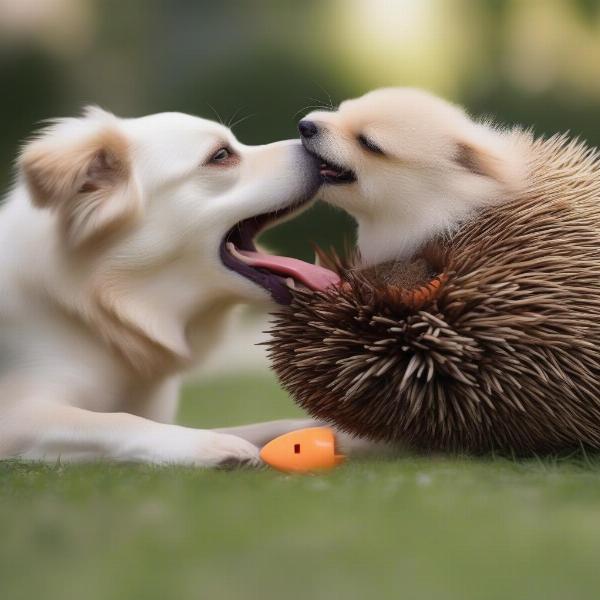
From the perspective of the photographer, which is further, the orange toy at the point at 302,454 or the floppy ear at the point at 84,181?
the floppy ear at the point at 84,181

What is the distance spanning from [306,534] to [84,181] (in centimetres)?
123

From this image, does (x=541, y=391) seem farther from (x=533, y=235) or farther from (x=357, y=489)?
(x=357, y=489)

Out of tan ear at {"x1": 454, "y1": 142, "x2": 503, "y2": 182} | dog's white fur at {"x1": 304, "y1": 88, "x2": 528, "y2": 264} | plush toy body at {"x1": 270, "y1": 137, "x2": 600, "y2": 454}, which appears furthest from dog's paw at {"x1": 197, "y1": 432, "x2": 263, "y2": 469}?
tan ear at {"x1": 454, "y1": 142, "x2": 503, "y2": 182}

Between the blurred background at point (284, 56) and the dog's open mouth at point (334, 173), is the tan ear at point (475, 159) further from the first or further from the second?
the blurred background at point (284, 56)

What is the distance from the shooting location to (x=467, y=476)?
189cm

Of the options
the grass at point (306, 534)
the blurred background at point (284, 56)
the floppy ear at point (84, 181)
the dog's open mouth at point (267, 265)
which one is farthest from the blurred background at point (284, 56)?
the grass at point (306, 534)

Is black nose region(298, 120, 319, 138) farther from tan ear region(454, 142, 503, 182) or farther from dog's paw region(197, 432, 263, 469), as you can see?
dog's paw region(197, 432, 263, 469)

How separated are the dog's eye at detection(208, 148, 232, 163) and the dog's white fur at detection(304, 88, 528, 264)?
29 cm

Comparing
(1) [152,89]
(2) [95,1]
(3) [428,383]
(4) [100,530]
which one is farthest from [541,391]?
(2) [95,1]

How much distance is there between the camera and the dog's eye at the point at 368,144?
7.68 ft

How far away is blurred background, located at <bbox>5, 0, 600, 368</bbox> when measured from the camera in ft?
27.4

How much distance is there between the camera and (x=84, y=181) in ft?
8.12

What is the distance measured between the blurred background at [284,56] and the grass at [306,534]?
20.8ft

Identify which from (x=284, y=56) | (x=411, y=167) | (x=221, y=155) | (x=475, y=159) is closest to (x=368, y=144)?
(x=411, y=167)
